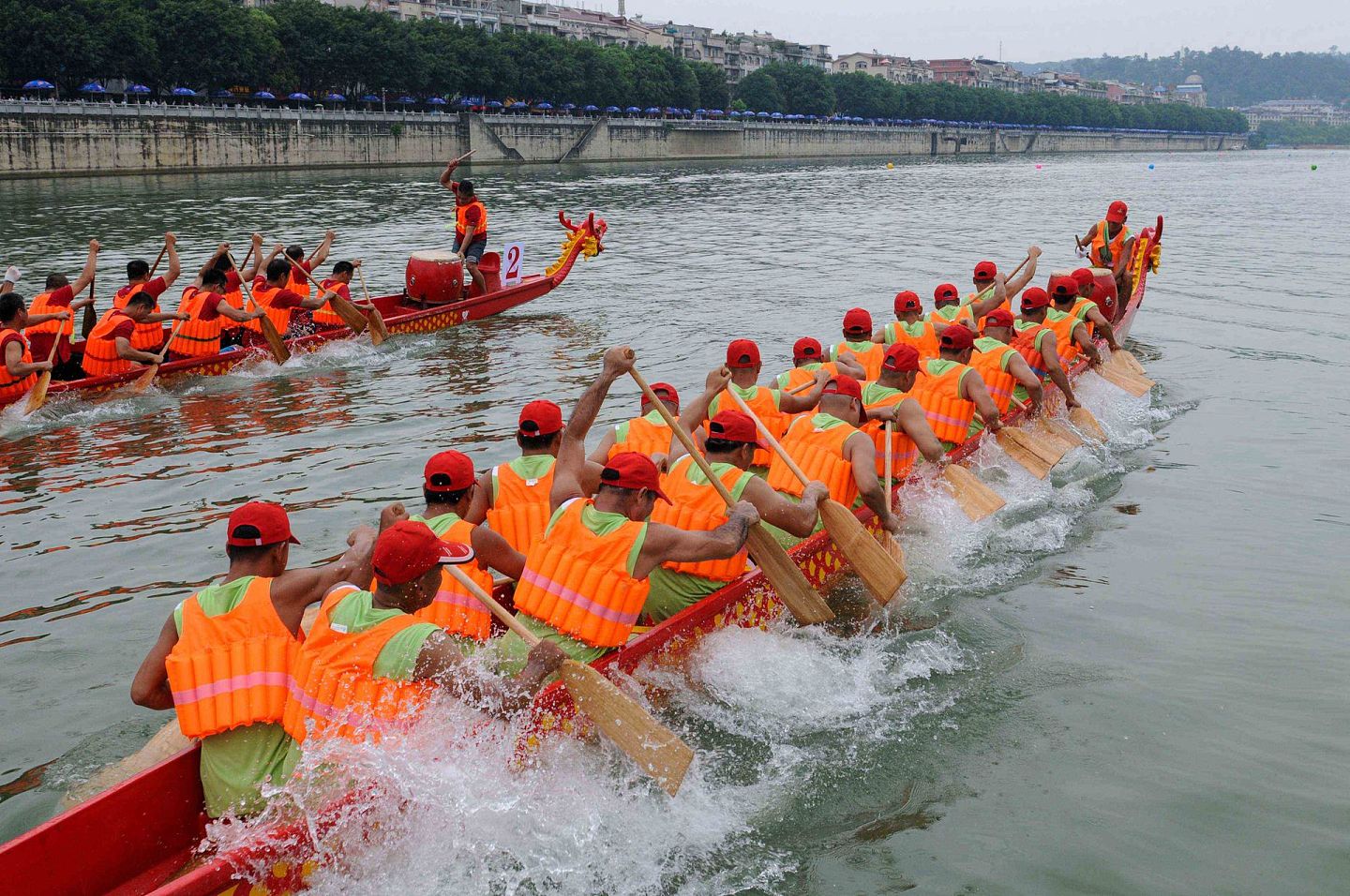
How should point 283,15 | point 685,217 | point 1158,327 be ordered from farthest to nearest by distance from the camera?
point 283,15 < point 685,217 < point 1158,327

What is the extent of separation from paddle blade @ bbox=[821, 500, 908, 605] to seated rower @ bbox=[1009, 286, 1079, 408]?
4.56m

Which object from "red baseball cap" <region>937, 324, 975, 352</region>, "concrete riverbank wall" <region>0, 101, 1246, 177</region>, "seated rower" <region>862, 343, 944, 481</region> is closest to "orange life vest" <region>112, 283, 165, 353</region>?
"seated rower" <region>862, 343, 944, 481</region>

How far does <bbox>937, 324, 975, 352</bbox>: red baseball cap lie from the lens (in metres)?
9.96

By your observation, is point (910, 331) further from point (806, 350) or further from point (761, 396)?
point (761, 396)

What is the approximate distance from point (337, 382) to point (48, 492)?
491 cm

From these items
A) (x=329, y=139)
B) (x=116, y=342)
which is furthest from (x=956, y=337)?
(x=329, y=139)

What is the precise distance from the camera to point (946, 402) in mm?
9906

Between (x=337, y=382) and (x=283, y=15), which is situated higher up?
(x=283, y=15)

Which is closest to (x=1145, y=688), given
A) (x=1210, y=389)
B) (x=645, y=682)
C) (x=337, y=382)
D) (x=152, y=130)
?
(x=645, y=682)

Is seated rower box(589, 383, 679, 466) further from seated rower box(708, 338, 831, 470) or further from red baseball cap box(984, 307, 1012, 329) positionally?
red baseball cap box(984, 307, 1012, 329)

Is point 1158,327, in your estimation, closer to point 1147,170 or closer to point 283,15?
point 283,15

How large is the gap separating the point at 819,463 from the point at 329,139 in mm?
57986

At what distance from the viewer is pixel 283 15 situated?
61.6m

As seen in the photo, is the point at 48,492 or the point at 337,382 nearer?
the point at 48,492
